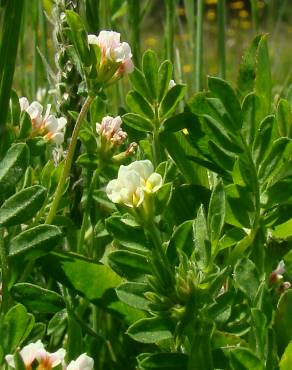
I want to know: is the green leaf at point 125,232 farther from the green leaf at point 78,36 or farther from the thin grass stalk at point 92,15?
the thin grass stalk at point 92,15

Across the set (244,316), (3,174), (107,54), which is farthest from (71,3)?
(244,316)

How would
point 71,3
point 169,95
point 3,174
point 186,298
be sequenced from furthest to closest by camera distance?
point 71,3
point 169,95
point 3,174
point 186,298

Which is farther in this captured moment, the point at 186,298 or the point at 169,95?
the point at 169,95

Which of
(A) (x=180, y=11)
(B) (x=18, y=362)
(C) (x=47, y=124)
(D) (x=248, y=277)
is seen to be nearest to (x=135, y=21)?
(C) (x=47, y=124)

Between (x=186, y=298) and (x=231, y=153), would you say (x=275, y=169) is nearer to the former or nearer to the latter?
(x=231, y=153)

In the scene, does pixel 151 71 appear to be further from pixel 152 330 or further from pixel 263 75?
pixel 152 330

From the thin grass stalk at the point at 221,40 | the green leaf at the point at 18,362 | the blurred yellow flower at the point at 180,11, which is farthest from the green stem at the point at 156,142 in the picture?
the blurred yellow flower at the point at 180,11
